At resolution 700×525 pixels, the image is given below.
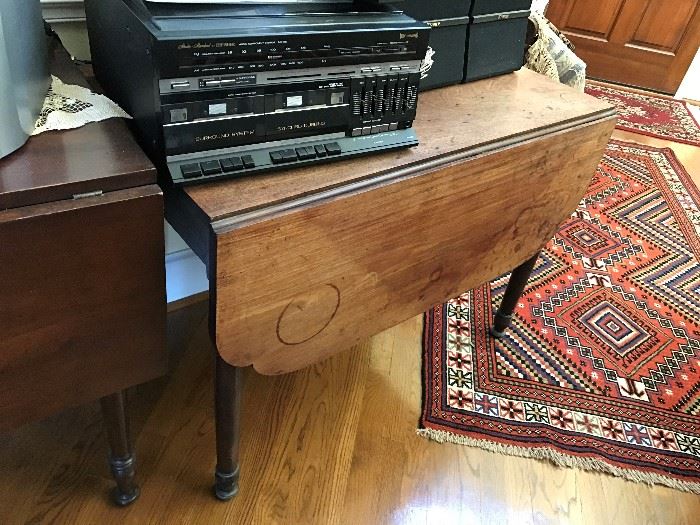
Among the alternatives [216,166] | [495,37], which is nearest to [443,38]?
[495,37]

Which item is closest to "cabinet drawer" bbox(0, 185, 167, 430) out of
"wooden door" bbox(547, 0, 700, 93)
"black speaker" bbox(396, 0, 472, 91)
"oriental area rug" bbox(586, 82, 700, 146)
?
"black speaker" bbox(396, 0, 472, 91)

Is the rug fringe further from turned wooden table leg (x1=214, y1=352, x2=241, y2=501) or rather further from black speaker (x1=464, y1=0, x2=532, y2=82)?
black speaker (x1=464, y1=0, x2=532, y2=82)

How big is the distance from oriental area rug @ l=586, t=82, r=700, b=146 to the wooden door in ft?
0.45

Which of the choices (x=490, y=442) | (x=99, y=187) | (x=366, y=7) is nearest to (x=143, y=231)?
(x=99, y=187)

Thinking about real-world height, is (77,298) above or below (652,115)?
above

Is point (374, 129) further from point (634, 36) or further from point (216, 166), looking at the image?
point (634, 36)

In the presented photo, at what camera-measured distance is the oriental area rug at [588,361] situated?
141 centimetres

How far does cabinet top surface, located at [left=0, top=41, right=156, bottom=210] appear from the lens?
0.69 metres

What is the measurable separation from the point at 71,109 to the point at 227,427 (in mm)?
586

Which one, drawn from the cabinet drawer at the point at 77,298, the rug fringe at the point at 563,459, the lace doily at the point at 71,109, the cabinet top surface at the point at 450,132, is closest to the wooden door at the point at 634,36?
the cabinet top surface at the point at 450,132

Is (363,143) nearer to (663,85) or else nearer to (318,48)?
(318,48)

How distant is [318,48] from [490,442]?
101 cm

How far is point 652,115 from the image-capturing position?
3.27 metres

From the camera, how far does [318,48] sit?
793 millimetres
